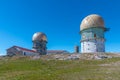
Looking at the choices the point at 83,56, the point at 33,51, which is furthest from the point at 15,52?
the point at 83,56

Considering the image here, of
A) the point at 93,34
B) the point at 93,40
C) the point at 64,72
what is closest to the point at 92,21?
the point at 93,34

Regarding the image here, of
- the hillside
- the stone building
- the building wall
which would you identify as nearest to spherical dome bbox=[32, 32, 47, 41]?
the stone building

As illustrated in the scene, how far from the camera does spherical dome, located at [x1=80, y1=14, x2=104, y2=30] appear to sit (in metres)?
64.7

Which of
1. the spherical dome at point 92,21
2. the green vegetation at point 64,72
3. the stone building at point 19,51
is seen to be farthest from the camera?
the stone building at point 19,51

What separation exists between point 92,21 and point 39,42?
3351cm

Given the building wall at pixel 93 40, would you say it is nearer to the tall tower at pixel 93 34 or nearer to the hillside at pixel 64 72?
the tall tower at pixel 93 34

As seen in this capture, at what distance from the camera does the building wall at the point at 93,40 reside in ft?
210

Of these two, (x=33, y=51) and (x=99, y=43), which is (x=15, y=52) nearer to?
(x=33, y=51)

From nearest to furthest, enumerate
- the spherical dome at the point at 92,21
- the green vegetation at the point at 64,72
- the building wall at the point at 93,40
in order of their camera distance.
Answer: the green vegetation at the point at 64,72, the building wall at the point at 93,40, the spherical dome at the point at 92,21

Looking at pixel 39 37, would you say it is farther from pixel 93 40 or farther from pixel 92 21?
pixel 93 40

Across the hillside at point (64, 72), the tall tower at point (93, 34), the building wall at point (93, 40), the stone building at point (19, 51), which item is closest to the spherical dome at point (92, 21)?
the tall tower at point (93, 34)

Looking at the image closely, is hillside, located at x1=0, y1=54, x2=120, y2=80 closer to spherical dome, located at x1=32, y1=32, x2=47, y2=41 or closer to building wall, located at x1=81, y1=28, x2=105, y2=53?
building wall, located at x1=81, y1=28, x2=105, y2=53

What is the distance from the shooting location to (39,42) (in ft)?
301

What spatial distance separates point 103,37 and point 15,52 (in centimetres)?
4018
